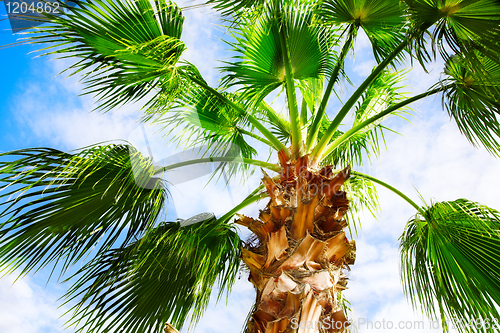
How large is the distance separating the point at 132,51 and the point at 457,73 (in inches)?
107

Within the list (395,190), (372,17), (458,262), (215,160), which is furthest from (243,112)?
(458,262)

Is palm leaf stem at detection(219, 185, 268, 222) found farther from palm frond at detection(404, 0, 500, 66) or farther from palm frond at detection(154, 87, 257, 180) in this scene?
palm frond at detection(404, 0, 500, 66)

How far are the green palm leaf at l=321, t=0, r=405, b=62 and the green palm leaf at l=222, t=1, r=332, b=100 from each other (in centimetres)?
25

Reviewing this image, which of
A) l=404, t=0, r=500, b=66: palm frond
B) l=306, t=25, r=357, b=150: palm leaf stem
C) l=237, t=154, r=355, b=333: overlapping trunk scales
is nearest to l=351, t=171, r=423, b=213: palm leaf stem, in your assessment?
l=306, t=25, r=357, b=150: palm leaf stem

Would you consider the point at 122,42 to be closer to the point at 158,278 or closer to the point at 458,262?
the point at 158,278

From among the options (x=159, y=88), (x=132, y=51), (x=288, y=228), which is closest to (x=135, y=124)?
(x=159, y=88)

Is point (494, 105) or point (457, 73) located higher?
point (457, 73)

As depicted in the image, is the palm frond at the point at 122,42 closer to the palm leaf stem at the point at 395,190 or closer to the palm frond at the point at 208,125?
the palm frond at the point at 208,125

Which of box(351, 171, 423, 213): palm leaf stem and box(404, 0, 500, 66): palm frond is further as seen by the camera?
box(351, 171, 423, 213): palm leaf stem

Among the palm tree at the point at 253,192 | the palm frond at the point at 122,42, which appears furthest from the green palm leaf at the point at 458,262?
the palm frond at the point at 122,42

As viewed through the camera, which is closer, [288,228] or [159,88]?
[288,228]

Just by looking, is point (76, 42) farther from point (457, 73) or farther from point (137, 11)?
point (457, 73)

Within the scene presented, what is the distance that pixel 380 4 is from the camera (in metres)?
2.72

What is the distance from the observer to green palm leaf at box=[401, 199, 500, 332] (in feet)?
Answer: 8.20
